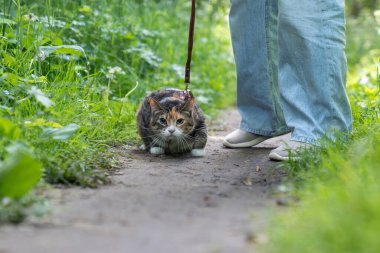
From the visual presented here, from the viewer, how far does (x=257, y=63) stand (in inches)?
158

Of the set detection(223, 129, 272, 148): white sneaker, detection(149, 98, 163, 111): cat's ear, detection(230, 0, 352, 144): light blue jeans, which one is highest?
detection(230, 0, 352, 144): light blue jeans

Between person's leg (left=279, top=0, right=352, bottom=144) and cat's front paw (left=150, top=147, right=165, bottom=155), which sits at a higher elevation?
person's leg (left=279, top=0, right=352, bottom=144)

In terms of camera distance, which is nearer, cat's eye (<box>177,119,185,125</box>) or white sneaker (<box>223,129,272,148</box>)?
cat's eye (<box>177,119,185,125</box>)

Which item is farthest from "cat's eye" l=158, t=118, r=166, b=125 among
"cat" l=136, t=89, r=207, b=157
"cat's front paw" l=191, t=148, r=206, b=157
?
"cat's front paw" l=191, t=148, r=206, b=157

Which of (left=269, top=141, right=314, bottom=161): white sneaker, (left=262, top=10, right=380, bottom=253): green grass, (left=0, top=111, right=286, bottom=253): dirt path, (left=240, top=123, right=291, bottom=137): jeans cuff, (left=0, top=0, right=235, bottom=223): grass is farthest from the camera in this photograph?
(left=240, top=123, right=291, bottom=137): jeans cuff

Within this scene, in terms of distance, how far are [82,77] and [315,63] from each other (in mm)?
1674

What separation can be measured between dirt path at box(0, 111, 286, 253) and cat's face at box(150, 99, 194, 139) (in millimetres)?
455

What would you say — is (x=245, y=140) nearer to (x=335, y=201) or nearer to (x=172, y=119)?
(x=172, y=119)

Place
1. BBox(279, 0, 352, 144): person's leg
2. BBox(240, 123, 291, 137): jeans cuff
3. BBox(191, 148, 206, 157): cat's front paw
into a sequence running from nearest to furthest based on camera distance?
BBox(279, 0, 352, 144): person's leg < BBox(191, 148, 206, 157): cat's front paw < BBox(240, 123, 291, 137): jeans cuff

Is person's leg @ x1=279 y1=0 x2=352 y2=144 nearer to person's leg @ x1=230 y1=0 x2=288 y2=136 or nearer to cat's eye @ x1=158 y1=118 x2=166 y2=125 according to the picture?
person's leg @ x1=230 y1=0 x2=288 y2=136

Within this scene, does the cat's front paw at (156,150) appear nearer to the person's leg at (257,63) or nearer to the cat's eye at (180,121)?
the cat's eye at (180,121)

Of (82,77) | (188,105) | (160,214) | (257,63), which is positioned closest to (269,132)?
(257,63)

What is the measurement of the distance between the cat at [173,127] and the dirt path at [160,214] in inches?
17.3

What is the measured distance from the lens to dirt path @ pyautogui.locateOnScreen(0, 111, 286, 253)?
1.98 meters
